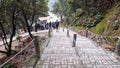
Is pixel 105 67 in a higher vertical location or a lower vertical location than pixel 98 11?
lower

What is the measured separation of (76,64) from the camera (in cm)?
673

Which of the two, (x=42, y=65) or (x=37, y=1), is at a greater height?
(x=37, y=1)

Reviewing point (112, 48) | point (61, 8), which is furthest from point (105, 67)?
point (61, 8)

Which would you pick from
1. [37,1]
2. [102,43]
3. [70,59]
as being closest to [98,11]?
[37,1]

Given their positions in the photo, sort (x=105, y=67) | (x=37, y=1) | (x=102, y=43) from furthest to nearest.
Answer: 1. (x=37, y=1)
2. (x=102, y=43)
3. (x=105, y=67)

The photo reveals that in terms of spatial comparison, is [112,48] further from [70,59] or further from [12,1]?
[12,1]

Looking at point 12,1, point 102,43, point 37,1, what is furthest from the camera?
point 37,1

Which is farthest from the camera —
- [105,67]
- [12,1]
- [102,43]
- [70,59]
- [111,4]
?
[111,4]

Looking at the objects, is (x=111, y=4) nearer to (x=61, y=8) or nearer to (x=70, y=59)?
(x=70, y=59)

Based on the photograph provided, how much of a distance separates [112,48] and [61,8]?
3626 centimetres

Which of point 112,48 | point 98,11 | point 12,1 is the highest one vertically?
point 12,1

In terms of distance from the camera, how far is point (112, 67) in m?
6.40

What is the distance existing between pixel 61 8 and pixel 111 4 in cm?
2869

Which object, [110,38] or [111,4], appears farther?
[111,4]
